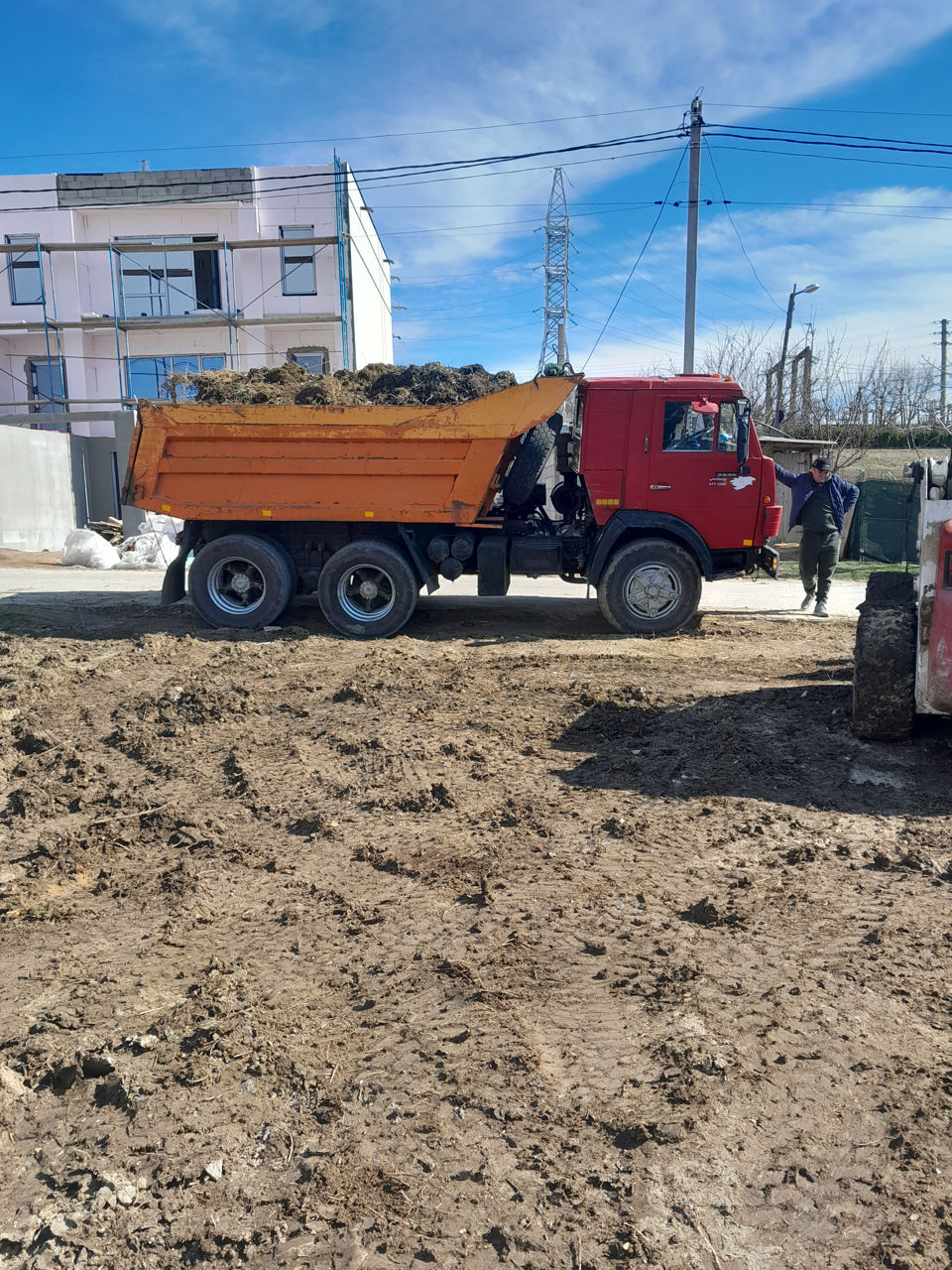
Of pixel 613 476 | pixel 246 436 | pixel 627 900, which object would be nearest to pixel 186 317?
pixel 246 436

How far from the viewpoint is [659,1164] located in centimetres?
243

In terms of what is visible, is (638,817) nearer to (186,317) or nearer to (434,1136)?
(434,1136)

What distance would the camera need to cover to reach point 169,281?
26.8m

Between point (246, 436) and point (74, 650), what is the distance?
274 cm

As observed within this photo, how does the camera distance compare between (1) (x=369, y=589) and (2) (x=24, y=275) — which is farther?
(2) (x=24, y=275)

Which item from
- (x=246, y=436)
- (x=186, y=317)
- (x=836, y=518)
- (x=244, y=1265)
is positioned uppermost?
(x=186, y=317)

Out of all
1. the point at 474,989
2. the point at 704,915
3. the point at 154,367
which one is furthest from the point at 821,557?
the point at 154,367

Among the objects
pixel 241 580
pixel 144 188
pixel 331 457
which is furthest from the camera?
pixel 144 188

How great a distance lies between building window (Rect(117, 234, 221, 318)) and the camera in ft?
87.1

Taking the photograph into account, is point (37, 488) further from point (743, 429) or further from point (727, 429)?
point (743, 429)

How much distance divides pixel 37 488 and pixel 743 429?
1655 cm

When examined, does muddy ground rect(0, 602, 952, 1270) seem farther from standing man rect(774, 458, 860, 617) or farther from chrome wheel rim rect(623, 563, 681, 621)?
standing man rect(774, 458, 860, 617)

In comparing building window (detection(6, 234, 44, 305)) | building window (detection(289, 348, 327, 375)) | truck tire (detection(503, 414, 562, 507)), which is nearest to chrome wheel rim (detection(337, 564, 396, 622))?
truck tire (detection(503, 414, 562, 507))

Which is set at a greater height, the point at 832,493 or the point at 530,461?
the point at 530,461
